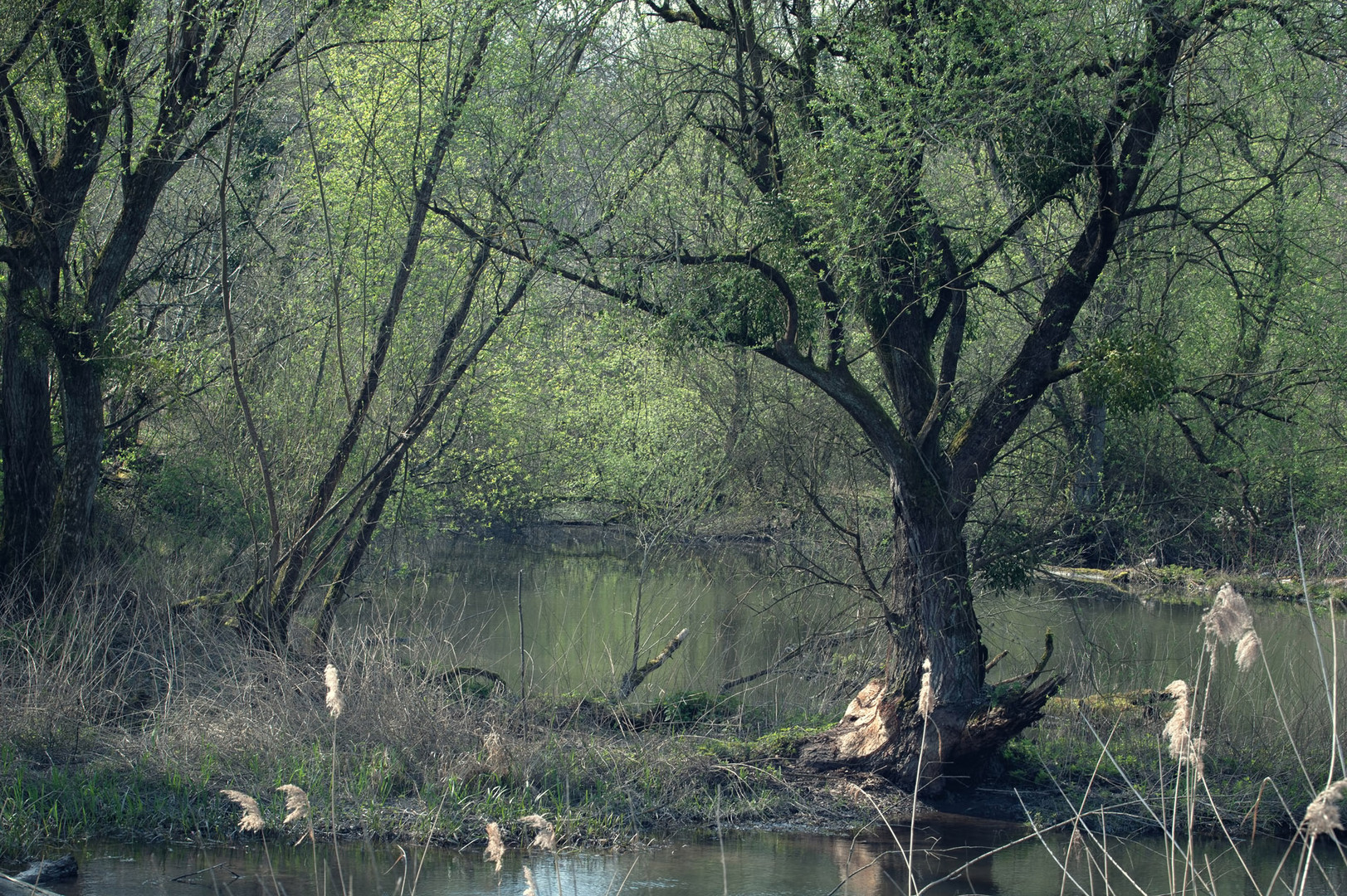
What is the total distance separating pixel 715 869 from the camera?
7.80 meters

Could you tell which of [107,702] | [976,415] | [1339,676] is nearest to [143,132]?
[107,702]

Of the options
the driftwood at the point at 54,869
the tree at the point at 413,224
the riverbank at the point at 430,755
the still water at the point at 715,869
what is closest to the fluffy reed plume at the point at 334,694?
the still water at the point at 715,869

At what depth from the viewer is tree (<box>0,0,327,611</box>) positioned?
10.1m

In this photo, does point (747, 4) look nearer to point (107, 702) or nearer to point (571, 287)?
point (571, 287)

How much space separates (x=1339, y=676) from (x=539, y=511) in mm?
15640

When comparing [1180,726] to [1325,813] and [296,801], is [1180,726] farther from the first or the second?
[296,801]

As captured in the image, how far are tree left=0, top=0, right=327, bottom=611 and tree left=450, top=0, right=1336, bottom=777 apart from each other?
3189 mm

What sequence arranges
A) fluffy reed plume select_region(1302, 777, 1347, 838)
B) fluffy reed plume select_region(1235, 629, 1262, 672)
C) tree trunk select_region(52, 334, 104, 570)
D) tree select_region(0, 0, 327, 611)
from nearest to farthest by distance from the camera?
fluffy reed plume select_region(1302, 777, 1347, 838), fluffy reed plume select_region(1235, 629, 1262, 672), tree select_region(0, 0, 327, 611), tree trunk select_region(52, 334, 104, 570)

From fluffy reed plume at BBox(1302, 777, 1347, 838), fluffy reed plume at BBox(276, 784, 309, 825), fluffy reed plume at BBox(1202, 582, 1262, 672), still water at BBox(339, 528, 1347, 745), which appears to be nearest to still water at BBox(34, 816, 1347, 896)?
still water at BBox(339, 528, 1347, 745)

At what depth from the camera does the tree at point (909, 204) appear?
7770mm

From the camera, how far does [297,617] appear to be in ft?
40.2

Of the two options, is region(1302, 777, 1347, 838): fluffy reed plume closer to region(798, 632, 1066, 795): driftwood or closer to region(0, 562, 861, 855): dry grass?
region(0, 562, 861, 855): dry grass

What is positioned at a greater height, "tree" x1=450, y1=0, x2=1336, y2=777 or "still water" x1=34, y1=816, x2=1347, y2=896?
"tree" x1=450, y1=0, x2=1336, y2=777

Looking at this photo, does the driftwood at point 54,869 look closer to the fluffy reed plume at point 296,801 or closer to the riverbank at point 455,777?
the riverbank at point 455,777
